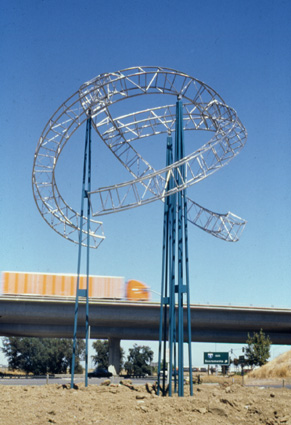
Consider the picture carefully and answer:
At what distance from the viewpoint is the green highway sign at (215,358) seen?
171 ft

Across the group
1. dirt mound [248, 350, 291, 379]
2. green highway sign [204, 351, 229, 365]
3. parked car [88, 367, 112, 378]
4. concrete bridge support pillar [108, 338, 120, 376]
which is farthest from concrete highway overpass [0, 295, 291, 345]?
green highway sign [204, 351, 229, 365]

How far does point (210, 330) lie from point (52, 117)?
187 feet

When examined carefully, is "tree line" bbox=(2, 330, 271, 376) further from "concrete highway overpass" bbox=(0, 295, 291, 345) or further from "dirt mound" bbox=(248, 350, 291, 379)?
"dirt mound" bbox=(248, 350, 291, 379)

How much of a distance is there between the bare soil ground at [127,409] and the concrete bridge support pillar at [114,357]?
168 ft

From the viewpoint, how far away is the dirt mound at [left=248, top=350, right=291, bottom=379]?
195ft

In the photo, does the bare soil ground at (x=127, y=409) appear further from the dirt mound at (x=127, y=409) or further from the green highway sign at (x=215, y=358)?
the green highway sign at (x=215, y=358)

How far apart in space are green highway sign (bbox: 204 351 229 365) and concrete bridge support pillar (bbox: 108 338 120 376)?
20920 millimetres

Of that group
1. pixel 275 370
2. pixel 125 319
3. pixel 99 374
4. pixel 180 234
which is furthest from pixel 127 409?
pixel 125 319

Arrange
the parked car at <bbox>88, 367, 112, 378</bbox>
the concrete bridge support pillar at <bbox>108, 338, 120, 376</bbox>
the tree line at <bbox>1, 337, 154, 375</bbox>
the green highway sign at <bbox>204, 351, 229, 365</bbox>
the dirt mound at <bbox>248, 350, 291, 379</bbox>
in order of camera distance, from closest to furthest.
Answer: the green highway sign at <bbox>204, 351, 229, 365</bbox> → the dirt mound at <bbox>248, 350, 291, 379</bbox> → the parked car at <bbox>88, 367, 112, 378</bbox> → the concrete bridge support pillar at <bbox>108, 338, 120, 376</bbox> → the tree line at <bbox>1, 337, 154, 375</bbox>

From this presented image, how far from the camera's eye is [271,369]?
60.8m

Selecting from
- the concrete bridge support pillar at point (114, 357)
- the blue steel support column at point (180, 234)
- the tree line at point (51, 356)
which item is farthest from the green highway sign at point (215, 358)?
the tree line at point (51, 356)

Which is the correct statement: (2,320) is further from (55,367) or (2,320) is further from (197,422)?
(197,422)

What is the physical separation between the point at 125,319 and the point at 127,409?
50.6 meters

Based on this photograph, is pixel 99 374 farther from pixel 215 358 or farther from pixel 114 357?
pixel 215 358
